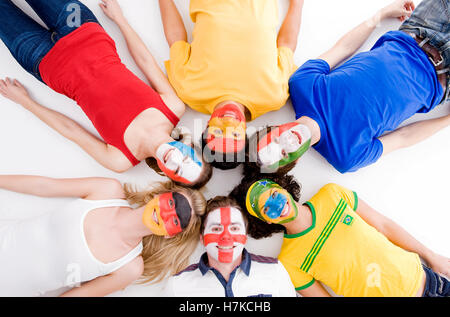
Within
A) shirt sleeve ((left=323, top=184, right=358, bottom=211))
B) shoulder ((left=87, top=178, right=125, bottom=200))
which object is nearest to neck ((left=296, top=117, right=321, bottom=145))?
shirt sleeve ((left=323, top=184, right=358, bottom=211))

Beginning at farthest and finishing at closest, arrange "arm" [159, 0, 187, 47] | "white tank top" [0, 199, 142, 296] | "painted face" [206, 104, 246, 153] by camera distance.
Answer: "arm" [159, 0, 187, 47], "white tank top" [0, 199, 142, 296], "painted face" [206, 104, 246, 153]

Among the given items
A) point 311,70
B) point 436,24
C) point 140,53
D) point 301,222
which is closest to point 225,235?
point 301,222

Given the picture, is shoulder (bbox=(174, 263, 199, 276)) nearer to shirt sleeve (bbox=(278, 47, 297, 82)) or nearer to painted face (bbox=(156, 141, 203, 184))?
painted face (bbox=(156, 141, 203, 184))

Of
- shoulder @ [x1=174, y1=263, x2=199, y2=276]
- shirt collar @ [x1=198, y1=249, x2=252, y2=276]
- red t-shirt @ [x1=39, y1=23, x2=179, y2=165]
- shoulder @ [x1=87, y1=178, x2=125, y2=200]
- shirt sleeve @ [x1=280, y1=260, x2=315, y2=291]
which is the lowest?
shirt sleeve @ [x1=280, y1=260, x2=315, y2=291]

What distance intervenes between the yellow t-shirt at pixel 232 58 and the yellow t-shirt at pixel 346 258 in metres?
0.69

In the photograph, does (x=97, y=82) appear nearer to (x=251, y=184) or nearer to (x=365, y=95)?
(x=251, y=184)

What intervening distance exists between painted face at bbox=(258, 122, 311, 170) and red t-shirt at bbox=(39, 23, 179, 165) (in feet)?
1.91

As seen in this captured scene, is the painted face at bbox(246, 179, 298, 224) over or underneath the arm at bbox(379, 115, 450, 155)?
underneath

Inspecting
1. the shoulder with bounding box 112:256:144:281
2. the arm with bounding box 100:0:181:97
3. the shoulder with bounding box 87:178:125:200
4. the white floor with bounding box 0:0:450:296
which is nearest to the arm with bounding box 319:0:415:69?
the white floor with bounding box 0:0:450:296

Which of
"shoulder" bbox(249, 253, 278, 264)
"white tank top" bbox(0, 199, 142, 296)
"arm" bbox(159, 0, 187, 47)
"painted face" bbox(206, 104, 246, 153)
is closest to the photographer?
"painted face" bbox(206, 104, 246, 153)

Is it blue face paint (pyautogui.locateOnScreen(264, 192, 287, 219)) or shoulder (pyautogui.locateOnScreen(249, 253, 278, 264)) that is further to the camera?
shoulder (pyautogui.locateOnScreen(249, 253, 278, 264))

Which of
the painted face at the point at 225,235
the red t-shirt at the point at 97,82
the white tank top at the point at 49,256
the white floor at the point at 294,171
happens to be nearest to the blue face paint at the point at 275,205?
the painted face at the point at 225,235

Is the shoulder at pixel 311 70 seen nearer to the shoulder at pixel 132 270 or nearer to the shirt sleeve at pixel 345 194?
the shirt sleeve at pixel 345 194

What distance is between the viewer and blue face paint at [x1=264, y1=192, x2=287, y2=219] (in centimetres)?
137
